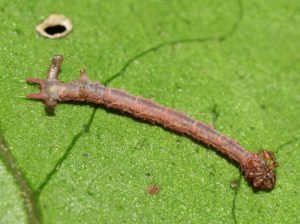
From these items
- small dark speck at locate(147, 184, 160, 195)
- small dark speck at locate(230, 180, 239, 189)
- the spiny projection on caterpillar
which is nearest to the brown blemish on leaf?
the spiny projection on caterpillar

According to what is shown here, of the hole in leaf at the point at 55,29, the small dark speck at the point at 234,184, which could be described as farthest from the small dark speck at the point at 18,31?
the small dark speck at the point at 234,184

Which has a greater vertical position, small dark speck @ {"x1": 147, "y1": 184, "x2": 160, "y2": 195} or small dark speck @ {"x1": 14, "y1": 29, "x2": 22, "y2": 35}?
small dark speck @ {"x1": 14, "y1": 29, "x2": 22, "y2": 35}

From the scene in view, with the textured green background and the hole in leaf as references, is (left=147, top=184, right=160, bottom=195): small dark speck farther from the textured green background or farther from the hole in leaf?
the hole in leaf

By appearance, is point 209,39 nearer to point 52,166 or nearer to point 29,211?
point 52,166

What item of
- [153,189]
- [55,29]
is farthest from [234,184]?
[55,29]

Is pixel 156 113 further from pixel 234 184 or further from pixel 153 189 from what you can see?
pixel 234 184

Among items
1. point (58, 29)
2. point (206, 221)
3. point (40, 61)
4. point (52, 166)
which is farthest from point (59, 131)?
point (206, 221)
